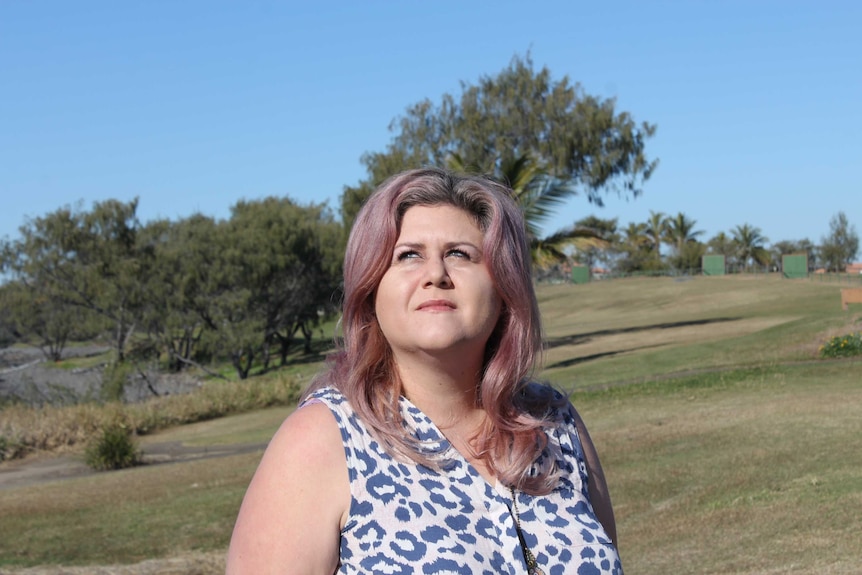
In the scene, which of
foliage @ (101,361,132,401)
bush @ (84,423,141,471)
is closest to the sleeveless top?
bush @ (84,423,141,471)

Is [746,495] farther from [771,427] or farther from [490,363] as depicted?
[490,363]

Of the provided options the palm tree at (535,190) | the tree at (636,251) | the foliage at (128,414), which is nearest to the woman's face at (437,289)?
the foliage at (128,414)

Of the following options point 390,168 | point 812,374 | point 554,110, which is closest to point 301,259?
point 390,168

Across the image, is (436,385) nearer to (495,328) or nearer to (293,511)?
(495,328)

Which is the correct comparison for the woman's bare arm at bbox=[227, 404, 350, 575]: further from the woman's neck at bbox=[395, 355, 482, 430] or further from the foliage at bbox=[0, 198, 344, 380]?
the foliage at bbox=[0, 198, 344, 380]

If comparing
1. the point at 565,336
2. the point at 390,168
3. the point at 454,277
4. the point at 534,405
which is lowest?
the point at 565,336

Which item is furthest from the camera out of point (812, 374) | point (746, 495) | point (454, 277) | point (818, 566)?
point (812, 374)

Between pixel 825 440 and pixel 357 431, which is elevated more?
pixel 357 431

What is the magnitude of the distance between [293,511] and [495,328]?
32.3 inches

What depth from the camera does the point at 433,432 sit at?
2438mm

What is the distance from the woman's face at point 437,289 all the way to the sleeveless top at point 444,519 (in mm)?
175

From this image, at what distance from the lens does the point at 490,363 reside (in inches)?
106

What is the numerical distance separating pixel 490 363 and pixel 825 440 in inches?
314

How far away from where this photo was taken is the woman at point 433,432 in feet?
7.14
